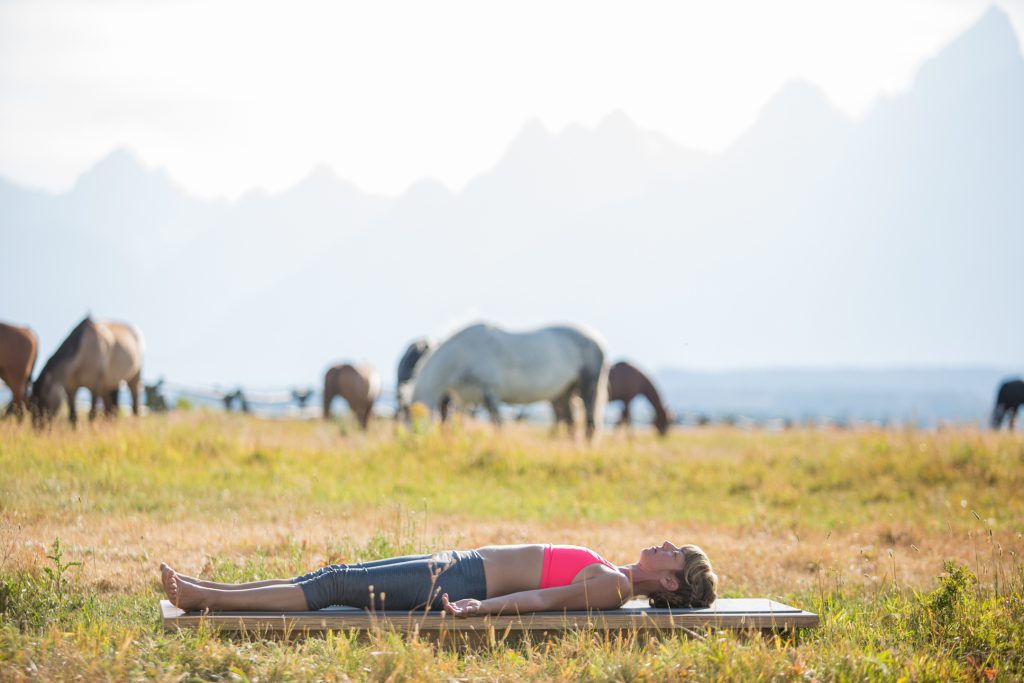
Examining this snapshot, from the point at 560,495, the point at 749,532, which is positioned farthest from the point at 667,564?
the point at 560,495

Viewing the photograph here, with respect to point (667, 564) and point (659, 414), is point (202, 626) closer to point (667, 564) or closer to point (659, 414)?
point (667, 564)

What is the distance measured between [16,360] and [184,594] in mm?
10428

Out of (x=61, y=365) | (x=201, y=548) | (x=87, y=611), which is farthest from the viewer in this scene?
(x=61, y=365)

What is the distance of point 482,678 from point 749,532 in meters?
6.33

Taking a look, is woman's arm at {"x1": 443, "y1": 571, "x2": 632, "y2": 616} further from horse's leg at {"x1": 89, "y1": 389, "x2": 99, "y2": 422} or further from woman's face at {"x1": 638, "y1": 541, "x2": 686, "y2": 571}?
horse's leg at {"x1": 89, "y1": 389, "x2": 99, "y2": 422}

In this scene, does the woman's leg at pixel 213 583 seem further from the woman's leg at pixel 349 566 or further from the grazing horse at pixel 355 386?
the grazing horse at pixel 355 386

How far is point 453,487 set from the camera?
42.3ft

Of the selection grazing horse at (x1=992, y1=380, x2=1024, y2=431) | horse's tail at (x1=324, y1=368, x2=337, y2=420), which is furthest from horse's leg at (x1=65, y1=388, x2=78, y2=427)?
grazing horse at (x1=992, y1=380, x2=1024, y2=431)

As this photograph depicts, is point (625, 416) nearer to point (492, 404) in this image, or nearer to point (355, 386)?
point (355, 386)

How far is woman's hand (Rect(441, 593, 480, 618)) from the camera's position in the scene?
18.5 feet

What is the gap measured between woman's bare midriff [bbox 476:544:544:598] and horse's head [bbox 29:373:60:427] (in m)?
10.5

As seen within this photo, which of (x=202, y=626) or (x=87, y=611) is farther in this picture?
(x=87, y=611)

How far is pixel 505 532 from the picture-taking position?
949cm

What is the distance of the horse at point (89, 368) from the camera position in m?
14.9
